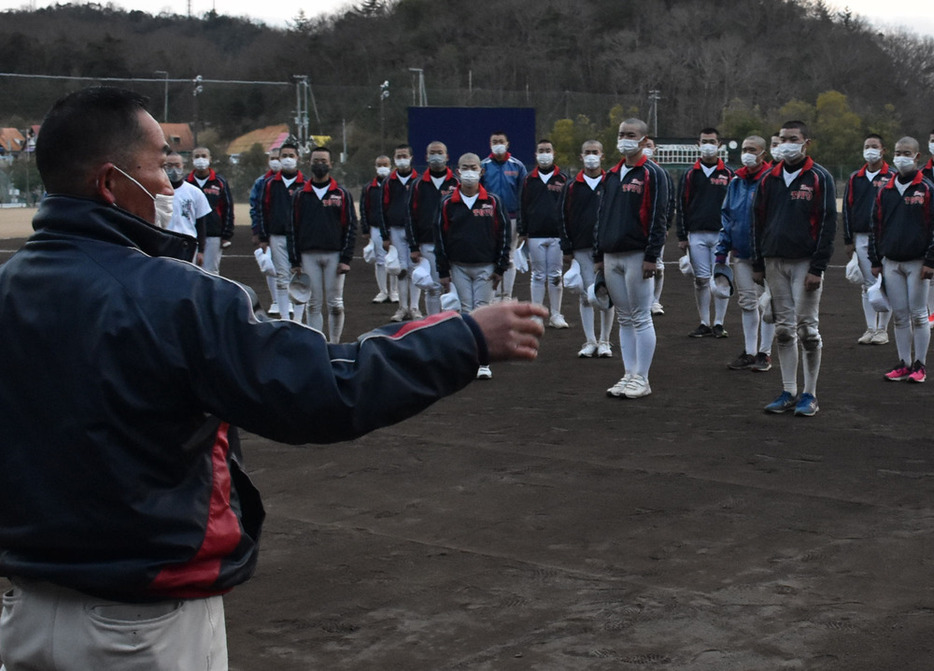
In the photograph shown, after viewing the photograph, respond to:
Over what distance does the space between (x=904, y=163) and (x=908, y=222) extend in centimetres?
93

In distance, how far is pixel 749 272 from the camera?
12703 mm

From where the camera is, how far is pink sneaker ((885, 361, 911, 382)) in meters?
11.8

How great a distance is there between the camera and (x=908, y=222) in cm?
1145

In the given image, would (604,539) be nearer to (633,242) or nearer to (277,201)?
(633,242)

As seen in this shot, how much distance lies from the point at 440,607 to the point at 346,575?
2.36 feet

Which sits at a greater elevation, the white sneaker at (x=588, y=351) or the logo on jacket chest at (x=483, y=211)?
the logo on jacket chest at (x=483, y=211)

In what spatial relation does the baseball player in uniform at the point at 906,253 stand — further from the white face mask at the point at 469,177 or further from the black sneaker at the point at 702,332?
the white face mask at the point at 469,177

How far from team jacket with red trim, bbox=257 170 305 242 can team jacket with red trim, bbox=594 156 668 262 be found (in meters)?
5.57

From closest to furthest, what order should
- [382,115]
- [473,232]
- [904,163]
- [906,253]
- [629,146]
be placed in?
1. [629,146]
2. [906,253]
3. [904,163]
4. [473,232]
5. [382,115]

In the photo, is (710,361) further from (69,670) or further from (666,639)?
(69,670)

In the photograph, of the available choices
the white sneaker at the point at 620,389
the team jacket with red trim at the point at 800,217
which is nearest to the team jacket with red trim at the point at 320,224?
Result: the white sneaker at the point at 620,389

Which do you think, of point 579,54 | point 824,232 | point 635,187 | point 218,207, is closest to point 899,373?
point 824,232

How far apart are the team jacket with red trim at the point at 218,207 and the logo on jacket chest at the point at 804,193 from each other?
9.47 meters

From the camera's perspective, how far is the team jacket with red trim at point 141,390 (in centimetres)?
248
